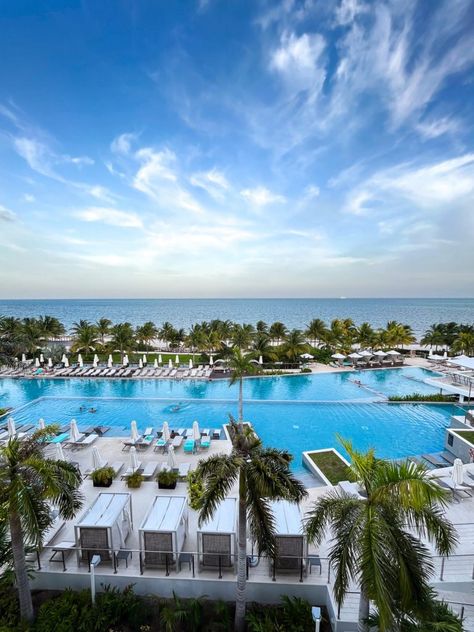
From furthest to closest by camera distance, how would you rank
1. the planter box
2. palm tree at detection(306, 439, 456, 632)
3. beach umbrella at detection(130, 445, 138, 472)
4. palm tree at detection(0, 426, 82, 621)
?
1. the planter box
2. beach umbrella at detection(130, 445, 138, 472)
3. palm tree at detection(0, 426, 82, 621)
4. palm tree at detection(306, 439, 456, 632)

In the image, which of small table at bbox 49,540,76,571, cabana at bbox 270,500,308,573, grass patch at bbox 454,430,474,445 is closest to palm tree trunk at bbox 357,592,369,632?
cabana at bbox 270,500,308,573

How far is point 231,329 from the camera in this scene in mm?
39531

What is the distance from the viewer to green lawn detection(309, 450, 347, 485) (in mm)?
12539

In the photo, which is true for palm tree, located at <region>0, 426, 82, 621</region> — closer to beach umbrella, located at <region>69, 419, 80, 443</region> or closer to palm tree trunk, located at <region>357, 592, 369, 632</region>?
palm tree trunk, located at <region>357, 592, 369, 632</region>

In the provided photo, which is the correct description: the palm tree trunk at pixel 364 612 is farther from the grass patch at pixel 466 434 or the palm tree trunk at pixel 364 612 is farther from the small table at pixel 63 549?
the grass patch at pixel 466 434

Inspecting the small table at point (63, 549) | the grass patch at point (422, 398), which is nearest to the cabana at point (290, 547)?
the small table at point (63, 549)

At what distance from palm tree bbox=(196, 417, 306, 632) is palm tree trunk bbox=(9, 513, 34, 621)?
12.2 ft

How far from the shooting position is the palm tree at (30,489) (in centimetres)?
535

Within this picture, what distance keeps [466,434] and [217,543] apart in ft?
46.2

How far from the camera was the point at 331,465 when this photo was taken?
1350 centimetres

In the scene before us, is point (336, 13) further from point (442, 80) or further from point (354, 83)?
point (442, 80)

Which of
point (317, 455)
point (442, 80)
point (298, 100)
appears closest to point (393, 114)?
point (442, 80)

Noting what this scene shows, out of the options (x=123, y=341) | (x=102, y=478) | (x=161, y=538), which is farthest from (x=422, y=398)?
(x=123, y=341)

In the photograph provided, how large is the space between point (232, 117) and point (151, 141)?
691 cm
